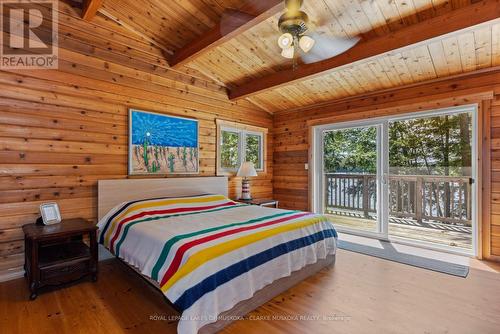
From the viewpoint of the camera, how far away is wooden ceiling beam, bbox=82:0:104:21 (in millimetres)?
2716

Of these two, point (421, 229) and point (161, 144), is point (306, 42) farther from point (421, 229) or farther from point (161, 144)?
point (421, 229)

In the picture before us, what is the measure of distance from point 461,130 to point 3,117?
220 inches

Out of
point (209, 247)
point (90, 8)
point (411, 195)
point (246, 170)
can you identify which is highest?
point (90, 8)

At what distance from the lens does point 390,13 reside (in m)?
2.57

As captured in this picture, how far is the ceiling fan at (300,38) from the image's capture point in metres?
2.40

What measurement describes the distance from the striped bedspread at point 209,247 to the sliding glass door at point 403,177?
181cm

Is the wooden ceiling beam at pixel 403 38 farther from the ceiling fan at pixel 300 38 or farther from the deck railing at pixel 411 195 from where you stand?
the deck railing at pixel 411 195

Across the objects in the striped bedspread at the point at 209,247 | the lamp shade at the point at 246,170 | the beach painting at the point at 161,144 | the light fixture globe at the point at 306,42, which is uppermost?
the light fixture globe at the point at 306,42

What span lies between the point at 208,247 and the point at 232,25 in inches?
91.6

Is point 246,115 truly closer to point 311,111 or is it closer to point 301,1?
point 311,111

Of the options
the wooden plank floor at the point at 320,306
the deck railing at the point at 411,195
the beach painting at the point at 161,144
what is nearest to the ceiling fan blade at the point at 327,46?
the beach painting at the point at 161,144

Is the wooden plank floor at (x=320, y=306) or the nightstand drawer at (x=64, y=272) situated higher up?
the nightstand drawer at (x=64, y=272)

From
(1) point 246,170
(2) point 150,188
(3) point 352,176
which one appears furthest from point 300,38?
(3) point 352,176

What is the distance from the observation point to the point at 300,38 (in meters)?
2.50
